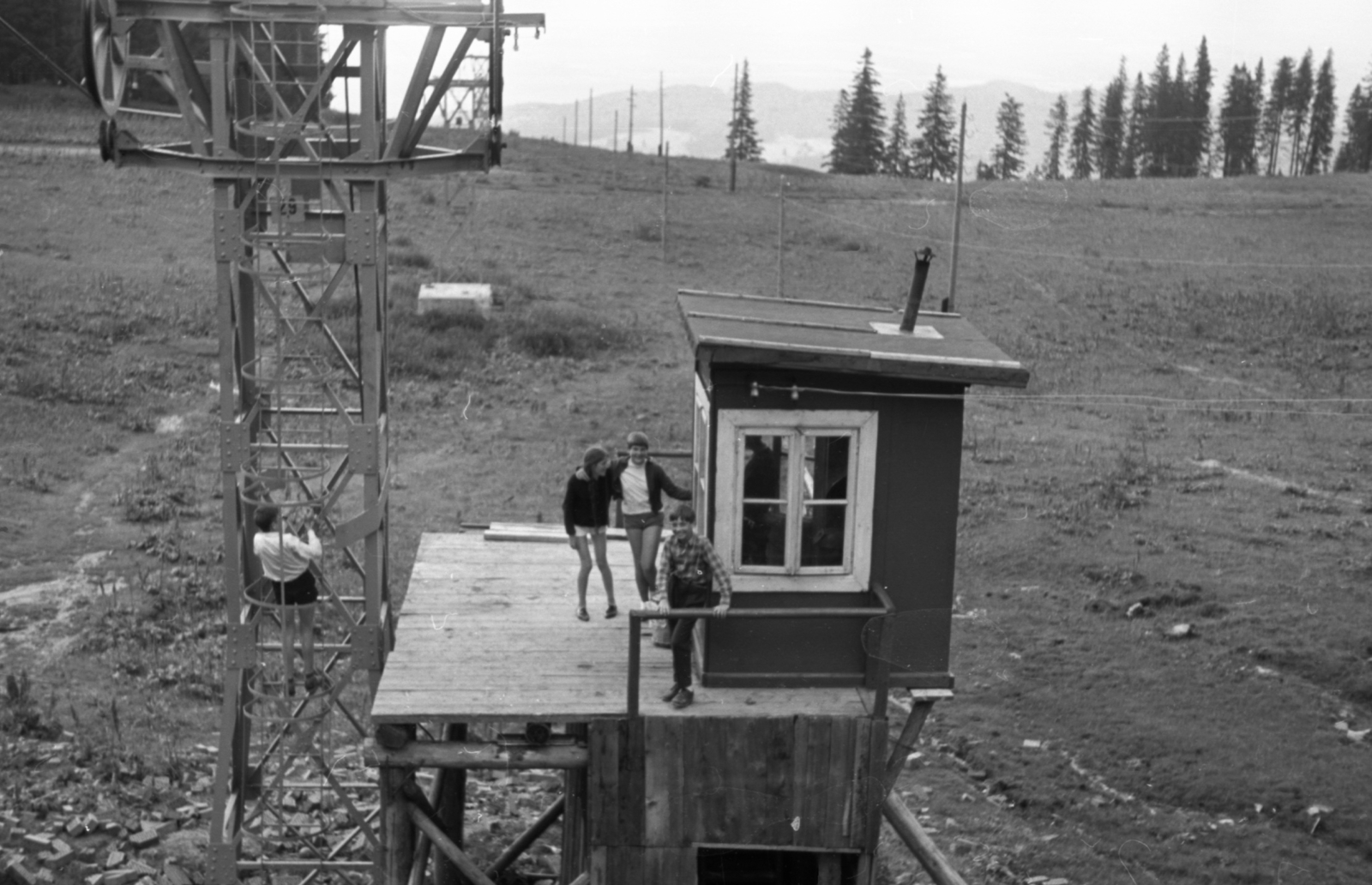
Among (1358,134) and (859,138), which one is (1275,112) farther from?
(859,138)

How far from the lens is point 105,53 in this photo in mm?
13031

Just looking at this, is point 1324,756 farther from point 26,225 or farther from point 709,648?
point 26,225

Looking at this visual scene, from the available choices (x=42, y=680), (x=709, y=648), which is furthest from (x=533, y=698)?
(x=42, y=680)

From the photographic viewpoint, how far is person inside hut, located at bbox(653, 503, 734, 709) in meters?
12.2

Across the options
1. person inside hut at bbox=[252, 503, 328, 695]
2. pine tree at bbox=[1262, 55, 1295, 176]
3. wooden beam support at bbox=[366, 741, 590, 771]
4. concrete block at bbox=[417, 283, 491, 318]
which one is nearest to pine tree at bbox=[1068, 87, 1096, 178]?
pine tree at bbox=[1262, 55, 1295, 176]

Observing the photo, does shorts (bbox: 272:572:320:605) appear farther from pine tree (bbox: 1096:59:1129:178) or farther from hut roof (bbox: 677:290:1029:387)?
pine tree (bbox: 1096:59:1129:178)

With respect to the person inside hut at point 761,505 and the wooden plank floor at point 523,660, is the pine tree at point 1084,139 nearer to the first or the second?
the wooden plank floor at point 523,660

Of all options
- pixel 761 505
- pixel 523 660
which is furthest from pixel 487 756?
pixel 761 505

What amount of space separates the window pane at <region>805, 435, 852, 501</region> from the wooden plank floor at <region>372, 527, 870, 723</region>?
5.60ft

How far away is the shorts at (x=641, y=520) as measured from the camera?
1352cm

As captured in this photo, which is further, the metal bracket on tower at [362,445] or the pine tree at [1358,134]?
the pine tree at [1358,134]

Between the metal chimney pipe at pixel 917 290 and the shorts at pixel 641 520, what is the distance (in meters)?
2.95

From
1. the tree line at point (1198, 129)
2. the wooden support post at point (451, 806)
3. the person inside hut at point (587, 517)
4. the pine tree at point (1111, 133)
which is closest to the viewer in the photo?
the person inside hut at point (587, 517)

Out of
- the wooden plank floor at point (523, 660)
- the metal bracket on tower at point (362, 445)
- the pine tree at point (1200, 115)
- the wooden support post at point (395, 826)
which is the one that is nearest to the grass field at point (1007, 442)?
the metal bracket on tower at point (362, 445)
